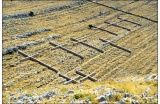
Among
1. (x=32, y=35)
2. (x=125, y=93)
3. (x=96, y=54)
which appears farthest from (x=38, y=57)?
(x=125, y=93)

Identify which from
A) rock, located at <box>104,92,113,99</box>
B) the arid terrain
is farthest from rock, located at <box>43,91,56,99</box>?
rock, located at <box>104,92,113,99</box>

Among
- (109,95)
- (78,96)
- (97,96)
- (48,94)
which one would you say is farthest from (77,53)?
(109,95)

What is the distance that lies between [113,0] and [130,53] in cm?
1549

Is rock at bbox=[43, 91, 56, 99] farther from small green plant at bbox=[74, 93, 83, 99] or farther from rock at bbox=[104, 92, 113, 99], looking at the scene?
rock at bbox=[104, 92, 113, 99]

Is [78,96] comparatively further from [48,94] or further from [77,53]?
[77,53]

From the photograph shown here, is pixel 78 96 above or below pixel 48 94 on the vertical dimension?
above

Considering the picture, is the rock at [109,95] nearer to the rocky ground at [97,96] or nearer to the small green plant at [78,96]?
the rocky ground at [97,96]

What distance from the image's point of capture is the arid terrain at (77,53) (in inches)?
671

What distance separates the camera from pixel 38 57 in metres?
24.5

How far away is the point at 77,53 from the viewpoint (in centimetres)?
2662

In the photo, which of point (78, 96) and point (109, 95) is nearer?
point (109, 95)

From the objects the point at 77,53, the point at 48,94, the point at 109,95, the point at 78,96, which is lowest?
the point at 77,53

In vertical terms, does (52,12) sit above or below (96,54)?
above

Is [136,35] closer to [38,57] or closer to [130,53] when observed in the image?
[130,53]
